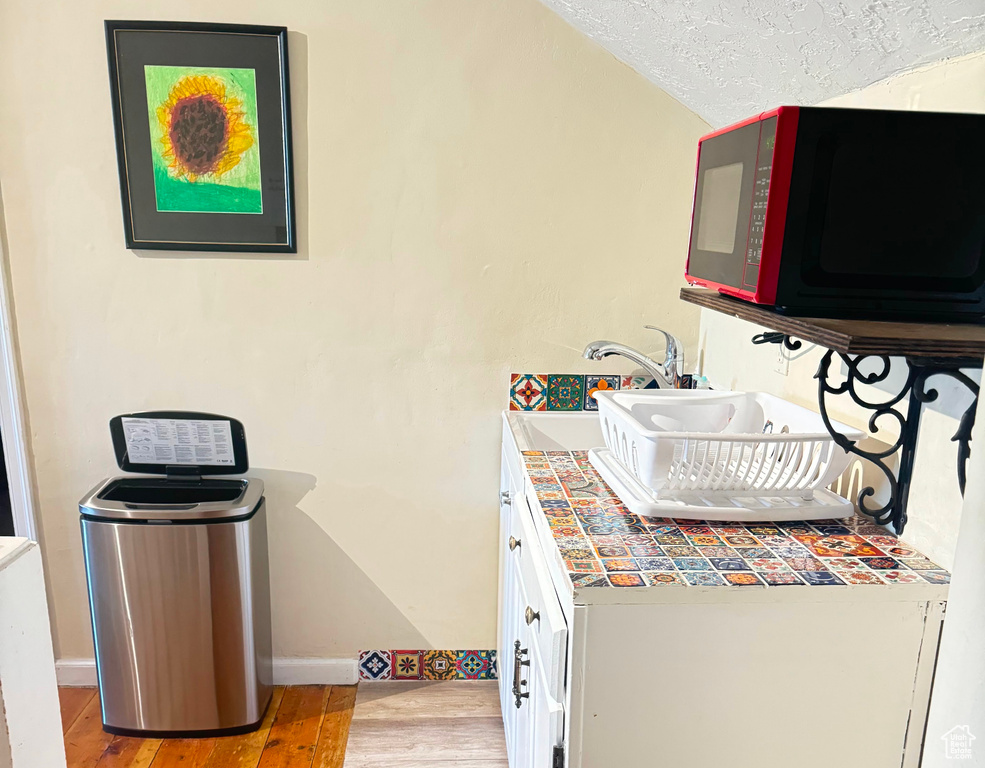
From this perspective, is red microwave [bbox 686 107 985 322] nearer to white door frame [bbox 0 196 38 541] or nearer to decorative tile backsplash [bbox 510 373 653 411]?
decorative tile backsplash [bbox 510 373 653 411]

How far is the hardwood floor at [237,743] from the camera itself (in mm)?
1960

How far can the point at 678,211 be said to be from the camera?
6.75 ft

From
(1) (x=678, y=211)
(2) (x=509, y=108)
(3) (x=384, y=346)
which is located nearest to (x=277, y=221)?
(3) (x=384, y=346)

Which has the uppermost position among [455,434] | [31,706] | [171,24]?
[171,24]

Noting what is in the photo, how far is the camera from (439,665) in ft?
7.63

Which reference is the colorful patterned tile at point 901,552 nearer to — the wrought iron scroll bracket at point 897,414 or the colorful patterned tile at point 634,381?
the wrought iron scroll bracket at point 897,414

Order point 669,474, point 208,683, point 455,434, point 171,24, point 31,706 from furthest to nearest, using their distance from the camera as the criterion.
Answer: point 455,434 → point 208,683 → point 171,24 → point 669,474 → point 31,706

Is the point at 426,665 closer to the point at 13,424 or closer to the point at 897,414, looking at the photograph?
the point at 13,424

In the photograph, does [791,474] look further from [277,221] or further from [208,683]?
[208,683]

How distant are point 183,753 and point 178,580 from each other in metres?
0.47

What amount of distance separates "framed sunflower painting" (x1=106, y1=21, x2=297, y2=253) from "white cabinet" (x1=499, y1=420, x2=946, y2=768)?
1.35m

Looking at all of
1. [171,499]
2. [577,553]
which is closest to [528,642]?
[577,553]

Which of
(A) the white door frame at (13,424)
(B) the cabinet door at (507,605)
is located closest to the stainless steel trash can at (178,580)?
(A) the white door frame at (13,424)

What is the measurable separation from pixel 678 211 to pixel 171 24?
1.38m
